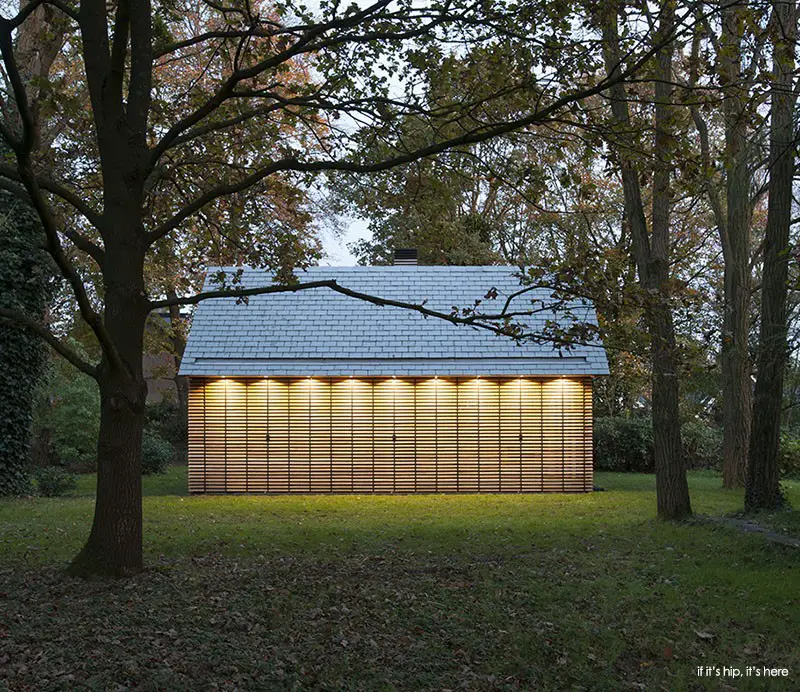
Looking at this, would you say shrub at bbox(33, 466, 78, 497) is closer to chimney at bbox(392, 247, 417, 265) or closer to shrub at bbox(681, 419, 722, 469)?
chimney at bbox(392, 247, 417, 265)

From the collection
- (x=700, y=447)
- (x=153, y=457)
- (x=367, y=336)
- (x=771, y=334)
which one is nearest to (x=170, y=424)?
(x=153, y=457)

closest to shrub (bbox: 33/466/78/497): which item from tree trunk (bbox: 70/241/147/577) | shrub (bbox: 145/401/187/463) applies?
shrub (bbox: 145/401/187/463)

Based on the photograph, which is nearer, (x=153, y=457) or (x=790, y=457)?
(x=790, y=457)

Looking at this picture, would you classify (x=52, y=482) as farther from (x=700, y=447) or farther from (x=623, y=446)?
(x=700, y=447)

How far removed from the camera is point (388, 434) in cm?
1878

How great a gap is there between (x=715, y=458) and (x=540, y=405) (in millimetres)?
10420

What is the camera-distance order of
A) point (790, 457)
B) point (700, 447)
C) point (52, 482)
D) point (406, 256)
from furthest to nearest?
point (700, 447) → point (406, 256) → point (790, 457) → point (52, 482)

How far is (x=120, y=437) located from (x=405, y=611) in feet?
10.4

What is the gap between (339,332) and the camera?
773 inches

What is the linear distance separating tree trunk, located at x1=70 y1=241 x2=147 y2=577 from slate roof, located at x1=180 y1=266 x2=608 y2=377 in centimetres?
939

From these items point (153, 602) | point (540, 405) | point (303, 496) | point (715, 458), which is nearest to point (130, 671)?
point (153, 602)

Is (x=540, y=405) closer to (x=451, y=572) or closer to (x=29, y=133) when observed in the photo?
(x=451, y=572)

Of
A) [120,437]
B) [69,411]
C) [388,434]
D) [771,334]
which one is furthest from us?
[69,411]

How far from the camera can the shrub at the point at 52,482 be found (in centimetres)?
1803
